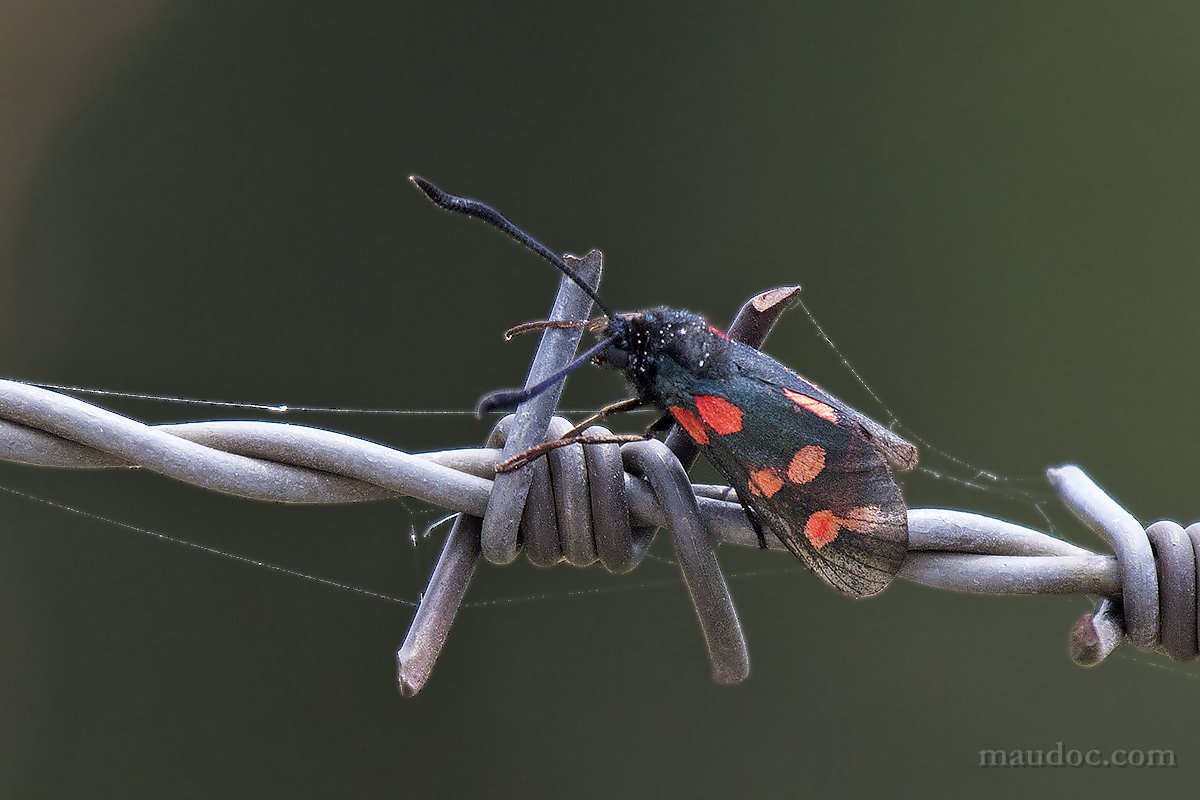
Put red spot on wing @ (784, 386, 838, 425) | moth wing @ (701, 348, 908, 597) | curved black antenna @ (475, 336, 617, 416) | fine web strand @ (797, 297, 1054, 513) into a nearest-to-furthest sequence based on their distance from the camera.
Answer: curved black antenna @ (475, 336, 617, 416) → moth wing @ (701, 348, 908, 597) → red spot on wing @ (784, 386, 838, 425) → fine web strand @ (797, 297, 1054, 513)

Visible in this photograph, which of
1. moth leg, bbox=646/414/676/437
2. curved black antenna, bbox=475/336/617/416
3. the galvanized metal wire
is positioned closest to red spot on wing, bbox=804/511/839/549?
the galvanized metal wire

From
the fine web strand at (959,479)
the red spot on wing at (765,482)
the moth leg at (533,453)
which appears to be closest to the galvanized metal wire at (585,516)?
the moth leg at (533,453)

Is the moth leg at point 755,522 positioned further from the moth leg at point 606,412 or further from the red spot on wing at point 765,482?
the moth leg at point 606,412

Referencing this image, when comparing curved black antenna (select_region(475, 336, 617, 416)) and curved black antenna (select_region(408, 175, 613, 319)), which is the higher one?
curved black antenna (select_region(408, 175, 613, 319))

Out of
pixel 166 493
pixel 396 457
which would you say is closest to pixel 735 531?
pixel 396 457

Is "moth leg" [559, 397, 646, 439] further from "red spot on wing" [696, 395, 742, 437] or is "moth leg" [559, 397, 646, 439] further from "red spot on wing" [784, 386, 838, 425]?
"red spot on wing" [784, 386, 838, 425]

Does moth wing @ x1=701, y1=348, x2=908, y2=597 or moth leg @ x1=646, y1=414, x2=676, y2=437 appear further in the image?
moth leg @ x1=646, y1=414, x2=676, y2=437
